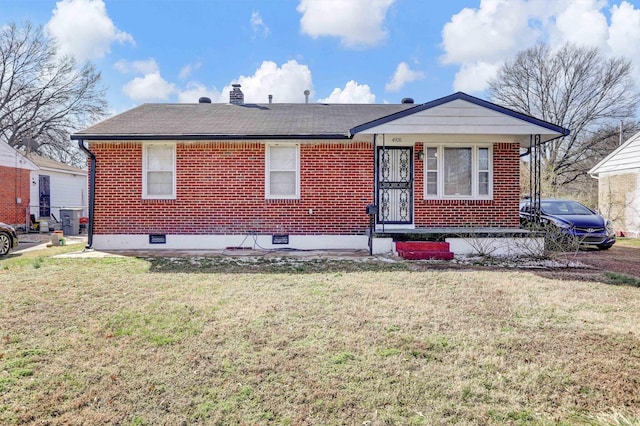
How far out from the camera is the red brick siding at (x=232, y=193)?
31.9ft

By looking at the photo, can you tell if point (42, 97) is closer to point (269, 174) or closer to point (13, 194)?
point (13, 194)

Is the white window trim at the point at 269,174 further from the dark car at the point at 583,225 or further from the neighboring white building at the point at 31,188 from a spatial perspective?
the neighboring white building at the point at 31,188

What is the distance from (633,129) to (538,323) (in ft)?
102

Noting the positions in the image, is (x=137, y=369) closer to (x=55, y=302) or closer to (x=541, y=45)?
(x=55, y=302)

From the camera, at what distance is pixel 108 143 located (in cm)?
959

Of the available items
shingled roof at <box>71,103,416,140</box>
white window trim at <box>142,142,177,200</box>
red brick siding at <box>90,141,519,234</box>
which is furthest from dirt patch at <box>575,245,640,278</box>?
white window trim at <box>142,142,177,200</box>

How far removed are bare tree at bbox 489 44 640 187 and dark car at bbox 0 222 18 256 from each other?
29681mm

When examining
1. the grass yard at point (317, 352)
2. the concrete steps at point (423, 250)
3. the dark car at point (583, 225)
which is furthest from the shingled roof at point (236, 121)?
the dark car at point (583, 225)

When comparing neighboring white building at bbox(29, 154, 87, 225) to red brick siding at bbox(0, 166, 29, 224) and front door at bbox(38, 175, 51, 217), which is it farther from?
red brick siding at bbox(0, 166, 29, 224)

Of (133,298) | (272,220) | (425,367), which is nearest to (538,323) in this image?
(425,367)

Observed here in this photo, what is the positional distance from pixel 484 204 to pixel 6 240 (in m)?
12.5

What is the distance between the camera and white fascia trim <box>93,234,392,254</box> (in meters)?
9.71

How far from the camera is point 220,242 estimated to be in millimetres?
9703

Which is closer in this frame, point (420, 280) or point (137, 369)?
point (137, 369)
